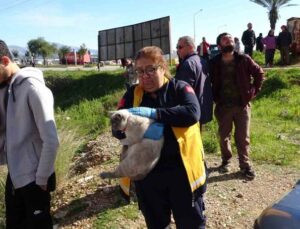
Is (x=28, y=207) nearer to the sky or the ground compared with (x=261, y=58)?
nearer to the ground

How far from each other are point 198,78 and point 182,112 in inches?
90.0

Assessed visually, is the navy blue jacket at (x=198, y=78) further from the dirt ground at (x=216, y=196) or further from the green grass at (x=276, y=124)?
the green grass at (x=276, y=124)

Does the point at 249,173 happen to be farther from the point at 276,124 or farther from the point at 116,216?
the point at 276,124

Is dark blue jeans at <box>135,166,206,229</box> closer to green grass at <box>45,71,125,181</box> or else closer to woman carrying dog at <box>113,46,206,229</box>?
woman carrying dog at <box>113,46,206,229</box>

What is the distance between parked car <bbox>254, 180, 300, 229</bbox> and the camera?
222 cm

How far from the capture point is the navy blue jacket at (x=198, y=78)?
5.01 metres

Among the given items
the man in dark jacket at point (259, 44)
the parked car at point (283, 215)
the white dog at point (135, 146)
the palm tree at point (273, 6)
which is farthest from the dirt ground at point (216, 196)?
the palm tree at point (273, 6)

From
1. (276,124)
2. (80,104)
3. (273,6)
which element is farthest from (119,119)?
(273,6)

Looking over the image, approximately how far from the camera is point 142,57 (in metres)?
2.99

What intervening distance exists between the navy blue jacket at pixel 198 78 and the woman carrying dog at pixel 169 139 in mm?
1911

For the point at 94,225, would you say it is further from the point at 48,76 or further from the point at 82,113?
the point at 48,76

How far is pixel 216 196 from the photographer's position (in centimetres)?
532

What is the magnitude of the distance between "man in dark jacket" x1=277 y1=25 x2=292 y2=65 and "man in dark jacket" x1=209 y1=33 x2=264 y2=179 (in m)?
12.4

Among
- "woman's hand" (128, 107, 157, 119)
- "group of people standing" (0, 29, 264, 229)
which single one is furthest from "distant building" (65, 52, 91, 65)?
"woman's hand" (128, 107, 157, 119)
